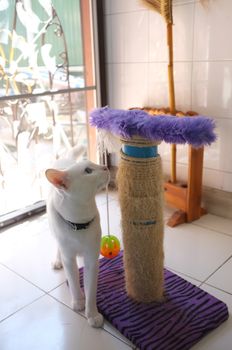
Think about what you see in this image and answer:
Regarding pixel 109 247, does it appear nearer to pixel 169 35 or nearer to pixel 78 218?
pixel 78 218

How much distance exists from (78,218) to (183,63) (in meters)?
1.21

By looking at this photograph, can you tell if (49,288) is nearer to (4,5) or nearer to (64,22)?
(4,5)

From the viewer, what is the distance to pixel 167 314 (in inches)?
49.1

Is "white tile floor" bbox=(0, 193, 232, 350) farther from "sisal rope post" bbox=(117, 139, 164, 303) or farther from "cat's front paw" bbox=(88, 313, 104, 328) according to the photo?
"sisal rope post" bbox=(117, 139, 164, 303)

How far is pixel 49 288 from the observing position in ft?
4.75

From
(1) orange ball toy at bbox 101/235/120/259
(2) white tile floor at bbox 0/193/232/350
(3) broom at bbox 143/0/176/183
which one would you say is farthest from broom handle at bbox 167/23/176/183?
(1) orange ball toy at bbox 101/235/120/259

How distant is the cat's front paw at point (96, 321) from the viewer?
48.3 inches

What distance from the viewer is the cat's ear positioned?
1.05m

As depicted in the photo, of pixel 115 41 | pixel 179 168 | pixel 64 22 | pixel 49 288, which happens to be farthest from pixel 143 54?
pixel 49 288

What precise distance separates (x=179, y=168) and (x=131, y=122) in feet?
3.52

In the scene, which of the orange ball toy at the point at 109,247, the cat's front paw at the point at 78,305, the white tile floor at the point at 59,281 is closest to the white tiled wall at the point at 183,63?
the white tile floor at the point at 59,281

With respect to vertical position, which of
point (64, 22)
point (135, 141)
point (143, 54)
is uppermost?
point (64, 22)

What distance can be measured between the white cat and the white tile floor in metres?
0.08

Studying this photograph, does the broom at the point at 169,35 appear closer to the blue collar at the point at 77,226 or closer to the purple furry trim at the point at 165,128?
the purple furry trim at the point at 165,128
